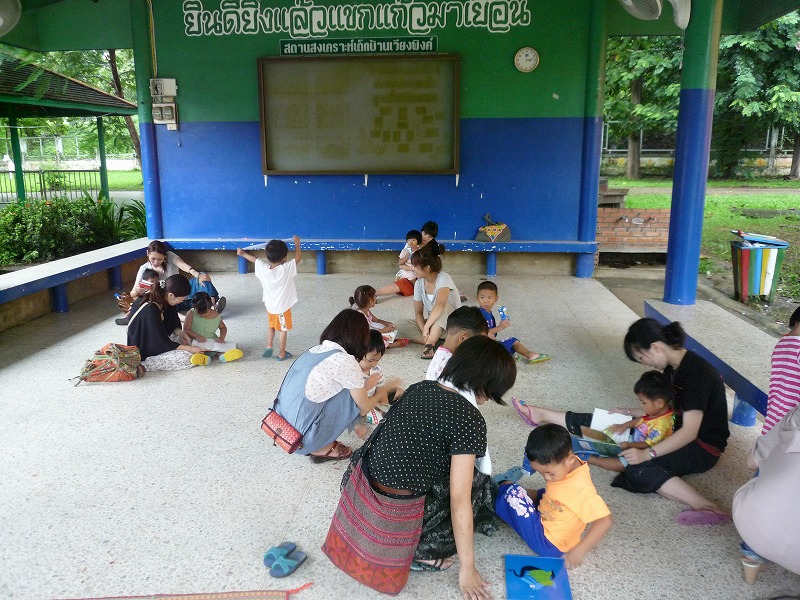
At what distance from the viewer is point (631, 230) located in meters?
9.54

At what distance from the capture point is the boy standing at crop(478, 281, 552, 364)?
14.9ft

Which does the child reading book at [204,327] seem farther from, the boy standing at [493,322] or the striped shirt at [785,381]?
the striped shirt at [785,381]

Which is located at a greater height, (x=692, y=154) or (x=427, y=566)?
(x=692, y=154)

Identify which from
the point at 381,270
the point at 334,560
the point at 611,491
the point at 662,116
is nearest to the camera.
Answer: the point at 334,560

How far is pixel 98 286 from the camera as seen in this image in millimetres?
7328

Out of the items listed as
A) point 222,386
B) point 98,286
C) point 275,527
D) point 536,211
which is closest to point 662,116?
point 536,211

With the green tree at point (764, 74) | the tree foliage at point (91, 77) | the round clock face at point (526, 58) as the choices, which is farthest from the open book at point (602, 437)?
the green tree at point (764, 74)

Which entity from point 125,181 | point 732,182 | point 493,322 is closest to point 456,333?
point 493,322

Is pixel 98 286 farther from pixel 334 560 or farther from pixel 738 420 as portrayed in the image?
pixel 738 420

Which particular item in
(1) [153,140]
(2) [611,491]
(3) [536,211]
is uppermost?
(1) [153,140]

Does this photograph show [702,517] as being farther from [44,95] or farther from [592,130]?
[44,95]

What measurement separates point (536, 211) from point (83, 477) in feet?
19.9

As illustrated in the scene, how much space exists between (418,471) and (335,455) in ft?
3.83

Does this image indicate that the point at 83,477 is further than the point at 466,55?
No
